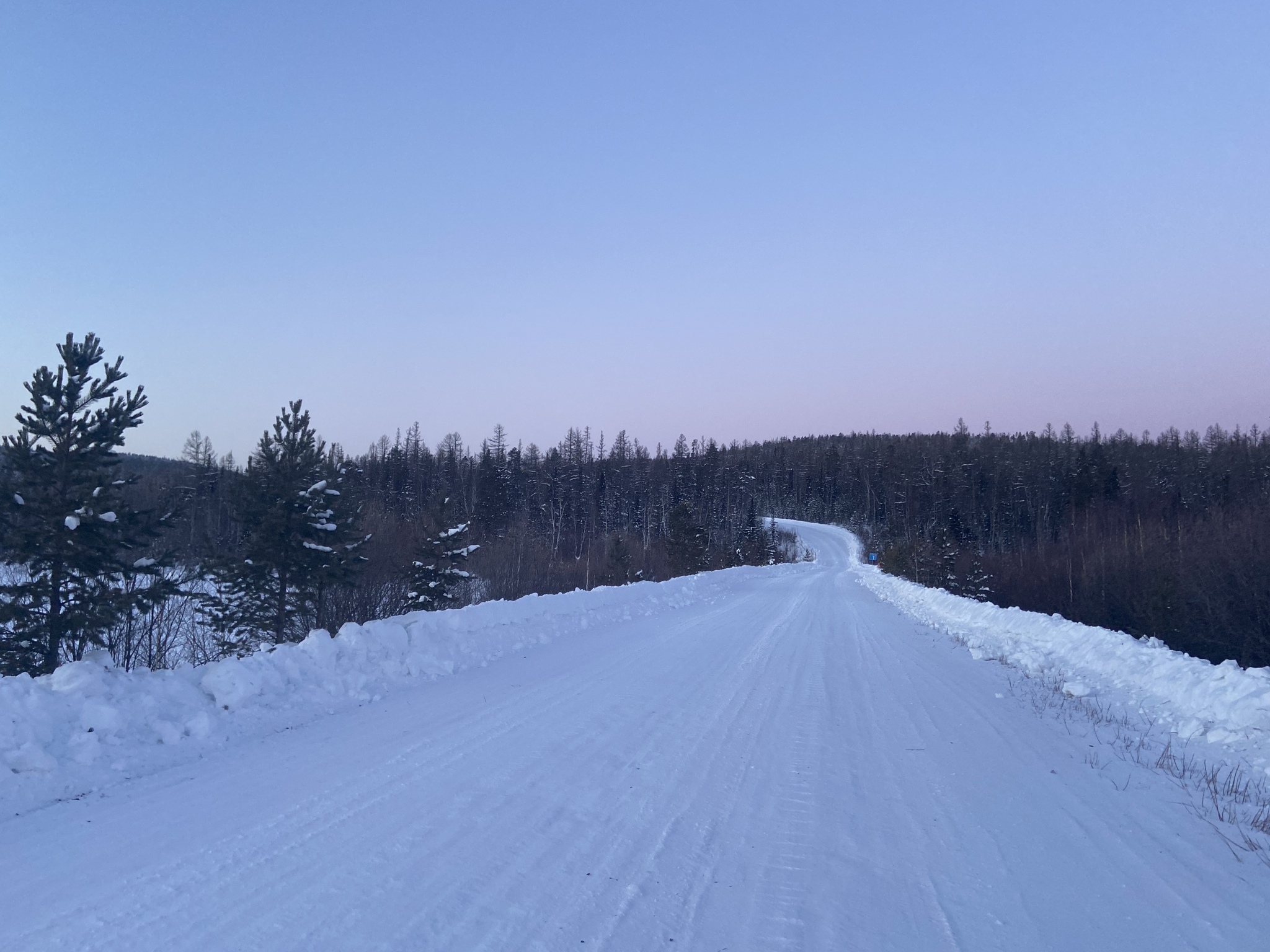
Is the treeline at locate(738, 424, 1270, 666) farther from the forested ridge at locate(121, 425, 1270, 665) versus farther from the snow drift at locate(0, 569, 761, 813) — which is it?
the snow drift at locate(0, 569, 761, 813)

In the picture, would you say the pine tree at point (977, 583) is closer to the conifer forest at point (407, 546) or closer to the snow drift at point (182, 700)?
the conifer forest at point (407, 546)

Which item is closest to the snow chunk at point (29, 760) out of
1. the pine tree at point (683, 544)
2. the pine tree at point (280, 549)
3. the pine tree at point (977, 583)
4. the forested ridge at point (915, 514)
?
the pine tree at point (280, 549)

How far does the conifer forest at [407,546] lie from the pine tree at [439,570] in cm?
9

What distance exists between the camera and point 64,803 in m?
4.95

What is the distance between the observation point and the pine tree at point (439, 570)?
28453 millimetres

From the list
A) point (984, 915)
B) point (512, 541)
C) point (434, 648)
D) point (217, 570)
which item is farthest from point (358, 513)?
point (512, 541)

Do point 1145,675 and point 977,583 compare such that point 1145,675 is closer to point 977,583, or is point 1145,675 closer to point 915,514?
point 977,583

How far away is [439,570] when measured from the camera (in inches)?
1138

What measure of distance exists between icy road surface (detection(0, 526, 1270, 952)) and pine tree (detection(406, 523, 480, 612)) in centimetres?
2111

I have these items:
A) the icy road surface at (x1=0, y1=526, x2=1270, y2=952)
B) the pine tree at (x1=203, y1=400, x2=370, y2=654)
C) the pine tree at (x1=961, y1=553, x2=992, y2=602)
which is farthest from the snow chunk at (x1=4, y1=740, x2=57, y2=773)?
the pine tree at (x1=961, y1=553, x2=992, y2=602)

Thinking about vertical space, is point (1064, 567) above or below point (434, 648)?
below

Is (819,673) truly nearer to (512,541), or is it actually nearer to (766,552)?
(512,541)

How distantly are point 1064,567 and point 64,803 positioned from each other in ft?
159

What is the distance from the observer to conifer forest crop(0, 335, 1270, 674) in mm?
14555
